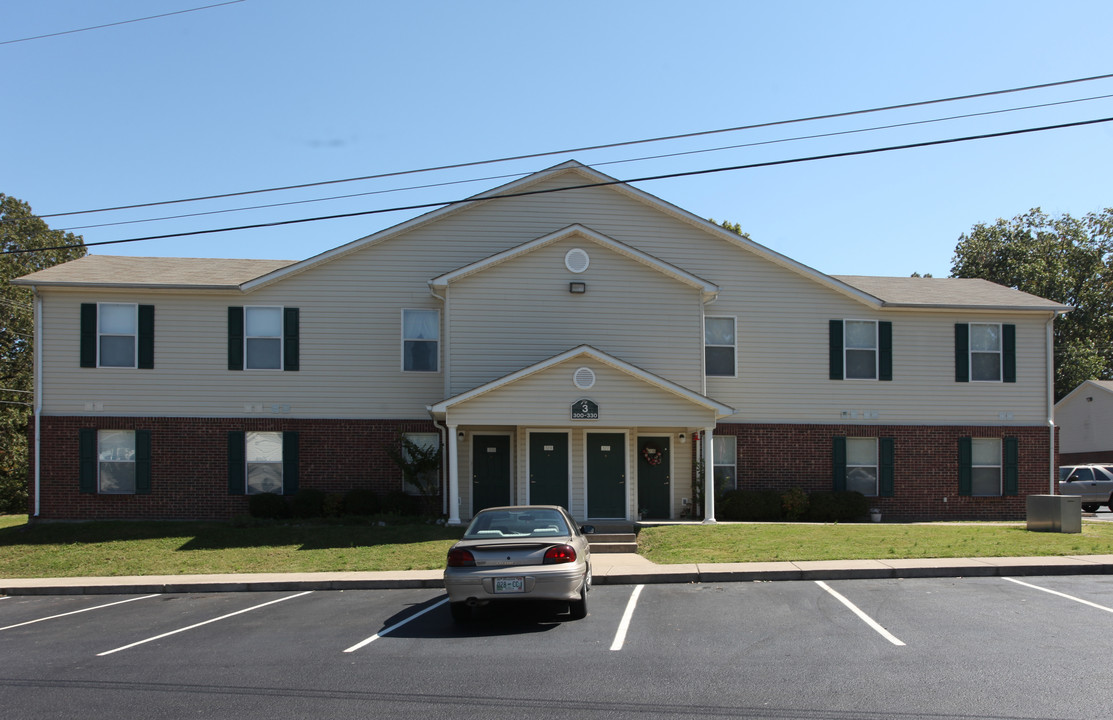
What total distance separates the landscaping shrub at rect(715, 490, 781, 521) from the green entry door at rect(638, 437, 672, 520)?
150 centimetres

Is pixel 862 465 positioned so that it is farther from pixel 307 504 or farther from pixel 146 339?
pixel 146 339

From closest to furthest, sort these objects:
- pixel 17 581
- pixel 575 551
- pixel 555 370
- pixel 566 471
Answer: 1. pixel 575 551
2. pixel 17 581
3. pixel 555 370
4. pixel 566 471

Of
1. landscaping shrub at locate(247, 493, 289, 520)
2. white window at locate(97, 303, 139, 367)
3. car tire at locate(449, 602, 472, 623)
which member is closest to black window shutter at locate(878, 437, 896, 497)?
landscaping shrub at locate(247, 493, 289, 520)

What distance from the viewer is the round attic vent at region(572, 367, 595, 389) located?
20.8 meters

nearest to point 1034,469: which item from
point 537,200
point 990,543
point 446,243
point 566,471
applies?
point 990,543

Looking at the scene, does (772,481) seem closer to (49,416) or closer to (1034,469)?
(1034,469)

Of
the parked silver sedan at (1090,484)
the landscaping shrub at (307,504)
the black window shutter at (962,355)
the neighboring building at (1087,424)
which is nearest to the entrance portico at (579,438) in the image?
the landscaping shrub at (307,504)

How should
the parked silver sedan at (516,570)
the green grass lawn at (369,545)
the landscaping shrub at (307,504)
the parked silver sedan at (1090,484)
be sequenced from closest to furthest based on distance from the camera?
the parked silver sedan at (516,570) < the green grass lawn at (369,545) < the landscaping shrub at (307,504) < the parked silver sedan at (1090,484)

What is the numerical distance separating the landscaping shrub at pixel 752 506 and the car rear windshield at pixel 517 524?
37.4 ft

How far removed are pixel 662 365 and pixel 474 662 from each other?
14.1 m

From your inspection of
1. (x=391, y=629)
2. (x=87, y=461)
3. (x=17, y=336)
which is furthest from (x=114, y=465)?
(x=17, y=336)

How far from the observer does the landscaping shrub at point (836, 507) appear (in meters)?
23.1

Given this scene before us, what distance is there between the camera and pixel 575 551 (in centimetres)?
1155

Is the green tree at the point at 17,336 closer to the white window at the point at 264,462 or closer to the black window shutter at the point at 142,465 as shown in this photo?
the black window shutter at the point at 142,465
